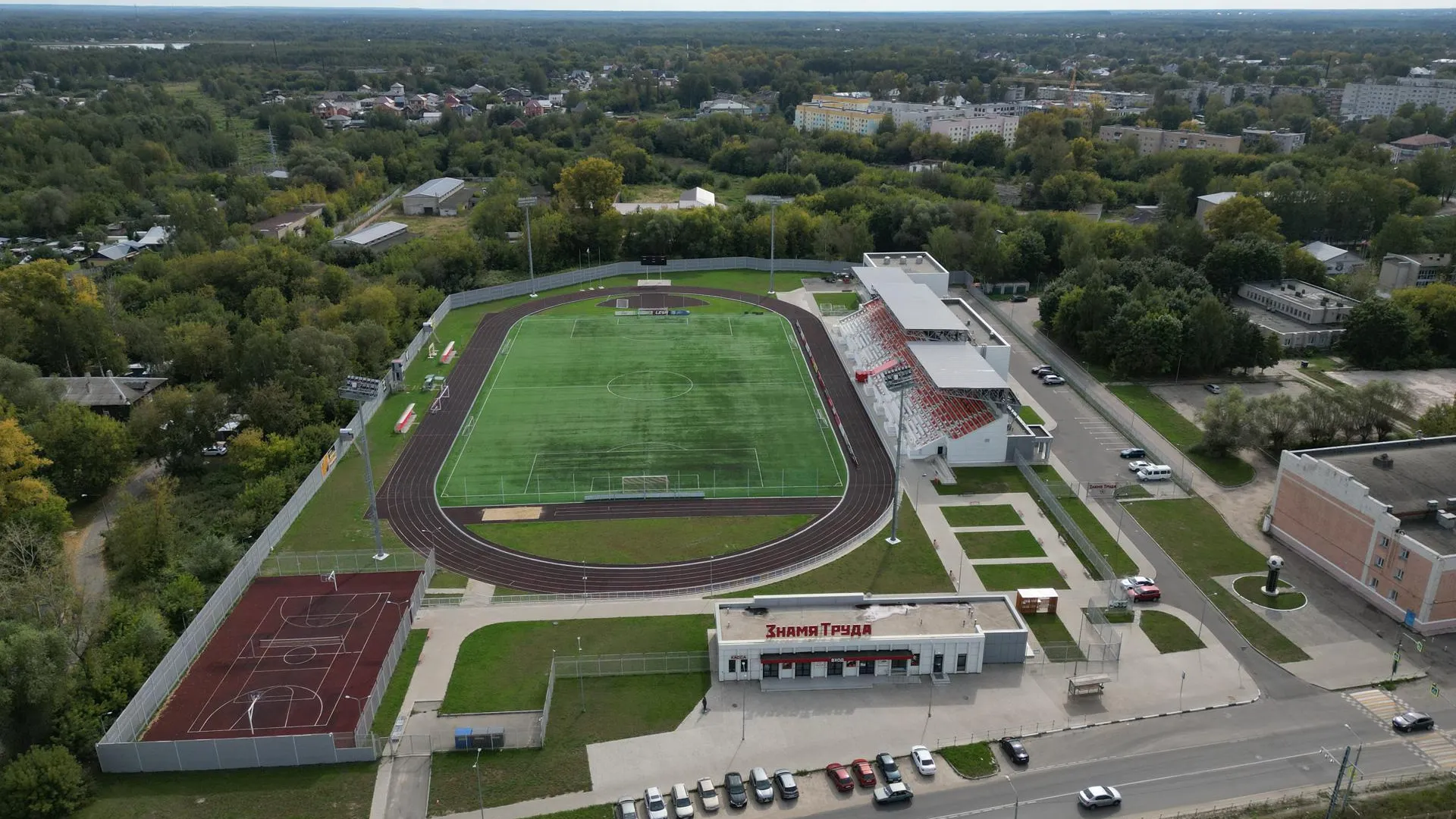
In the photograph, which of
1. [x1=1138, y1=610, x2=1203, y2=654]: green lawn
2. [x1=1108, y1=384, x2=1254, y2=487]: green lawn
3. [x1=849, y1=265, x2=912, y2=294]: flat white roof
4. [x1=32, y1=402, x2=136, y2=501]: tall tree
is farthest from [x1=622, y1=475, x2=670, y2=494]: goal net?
[x1=1108, y1=384, x2=1254, y2=487]: green lawn

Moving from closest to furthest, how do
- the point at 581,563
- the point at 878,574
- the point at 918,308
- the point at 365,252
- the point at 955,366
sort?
the point at 878,574 → the point at 581,563 → the point at 955,366 → the point at 918,308 → the point at 365,252

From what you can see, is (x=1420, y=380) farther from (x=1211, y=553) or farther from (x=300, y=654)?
(x=300, y=654)

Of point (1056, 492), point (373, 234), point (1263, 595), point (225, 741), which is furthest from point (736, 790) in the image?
point (373, 234)

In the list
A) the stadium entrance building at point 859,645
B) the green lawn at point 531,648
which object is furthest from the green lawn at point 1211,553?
the green lawn at point 531,648

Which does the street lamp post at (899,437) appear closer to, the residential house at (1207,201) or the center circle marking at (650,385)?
the center circle marking at (650,385)

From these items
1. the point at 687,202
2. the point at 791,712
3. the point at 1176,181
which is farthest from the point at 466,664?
the point at 1176,181
